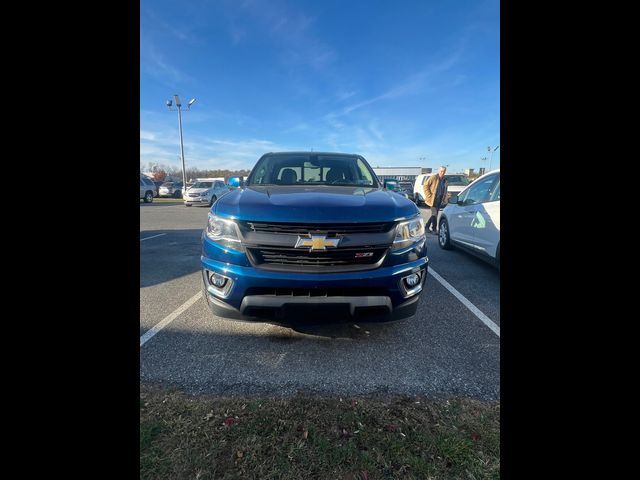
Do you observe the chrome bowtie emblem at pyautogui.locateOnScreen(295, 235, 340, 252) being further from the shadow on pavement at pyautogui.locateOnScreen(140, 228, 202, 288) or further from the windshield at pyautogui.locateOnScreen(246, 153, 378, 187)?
the shadow on pavement at pyautogui.locateOnScreen(140, 228, 202, 288)

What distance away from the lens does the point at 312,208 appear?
2115mm

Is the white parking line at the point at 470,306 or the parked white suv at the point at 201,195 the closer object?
the white parking line at the point at 470,306

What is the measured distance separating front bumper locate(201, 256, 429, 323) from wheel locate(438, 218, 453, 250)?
4661mm

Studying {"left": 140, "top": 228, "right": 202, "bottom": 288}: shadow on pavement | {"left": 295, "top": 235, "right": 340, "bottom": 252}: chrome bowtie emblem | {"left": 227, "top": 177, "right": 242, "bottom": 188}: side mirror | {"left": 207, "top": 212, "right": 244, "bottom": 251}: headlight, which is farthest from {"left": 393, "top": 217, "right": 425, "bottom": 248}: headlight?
{"left": 140, "top": 228, "right": 202, "bottom": 288}: shadow on pavement

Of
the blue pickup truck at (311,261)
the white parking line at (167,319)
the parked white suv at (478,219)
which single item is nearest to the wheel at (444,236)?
the parked white suv at (478,219)

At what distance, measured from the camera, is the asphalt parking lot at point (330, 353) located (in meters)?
2.03

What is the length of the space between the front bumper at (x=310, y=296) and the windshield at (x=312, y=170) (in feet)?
5.51

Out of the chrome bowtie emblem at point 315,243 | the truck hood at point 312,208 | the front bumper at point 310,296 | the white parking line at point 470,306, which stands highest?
the truck hood at point 312,208

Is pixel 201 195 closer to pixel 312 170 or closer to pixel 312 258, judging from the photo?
pixel 312 170

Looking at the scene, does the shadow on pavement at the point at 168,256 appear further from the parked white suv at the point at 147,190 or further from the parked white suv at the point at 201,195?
the parked white suv at the point at 147,190
